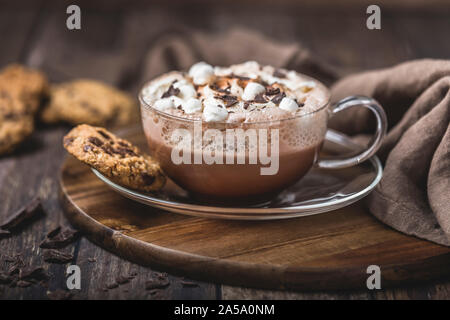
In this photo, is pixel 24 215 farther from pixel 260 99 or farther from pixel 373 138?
pixel 373 138

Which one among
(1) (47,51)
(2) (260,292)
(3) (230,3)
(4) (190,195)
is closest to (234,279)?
A: (2) (260,292)

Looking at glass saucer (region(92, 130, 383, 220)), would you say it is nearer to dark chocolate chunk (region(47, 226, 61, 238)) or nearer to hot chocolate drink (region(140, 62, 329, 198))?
hot chocolate drink (region(140, 62, 329, 198))

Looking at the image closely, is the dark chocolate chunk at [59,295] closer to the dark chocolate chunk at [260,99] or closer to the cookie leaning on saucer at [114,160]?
the cookie leaning on saucer at [114,160]

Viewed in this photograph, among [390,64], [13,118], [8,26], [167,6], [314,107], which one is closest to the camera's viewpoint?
[314,107]

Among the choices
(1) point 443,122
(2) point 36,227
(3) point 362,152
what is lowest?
(2) point 36,227

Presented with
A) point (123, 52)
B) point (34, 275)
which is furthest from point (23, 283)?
point (123, 52)
